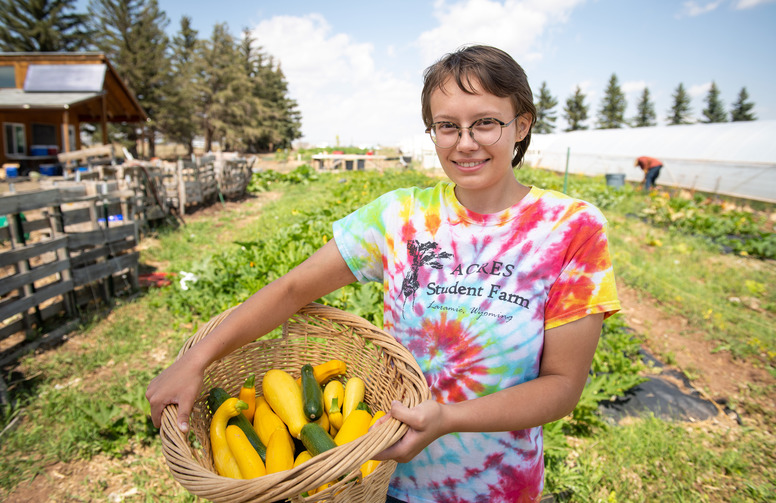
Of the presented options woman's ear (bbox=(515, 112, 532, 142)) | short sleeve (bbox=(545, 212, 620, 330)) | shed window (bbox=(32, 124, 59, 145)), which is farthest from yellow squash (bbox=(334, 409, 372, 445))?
shed window (bbox=(32, 124, 59, 145))

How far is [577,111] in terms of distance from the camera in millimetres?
89375

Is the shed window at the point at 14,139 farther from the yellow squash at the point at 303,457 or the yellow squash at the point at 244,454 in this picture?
the yellow squash at the point at 303,457

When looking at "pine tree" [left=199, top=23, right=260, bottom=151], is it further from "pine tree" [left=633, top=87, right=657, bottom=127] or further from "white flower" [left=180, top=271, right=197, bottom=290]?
"pine tree" [left=633, top=87, right=657, bottom=127]

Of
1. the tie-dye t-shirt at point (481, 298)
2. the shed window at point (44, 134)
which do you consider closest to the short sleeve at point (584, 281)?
the tie-dye t-shirt at point (481, 298)

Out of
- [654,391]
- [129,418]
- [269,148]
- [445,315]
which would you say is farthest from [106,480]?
[269,148]

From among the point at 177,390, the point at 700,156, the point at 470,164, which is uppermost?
the point at 700,156

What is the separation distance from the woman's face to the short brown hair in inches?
0.7

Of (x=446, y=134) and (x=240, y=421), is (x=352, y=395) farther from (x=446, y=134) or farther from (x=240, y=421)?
(x=446, y=134)

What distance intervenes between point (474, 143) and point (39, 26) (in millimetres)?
54099

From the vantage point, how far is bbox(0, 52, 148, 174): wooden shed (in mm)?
18750

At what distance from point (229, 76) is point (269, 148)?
10880mm

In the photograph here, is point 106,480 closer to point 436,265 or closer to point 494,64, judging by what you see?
point 436,265

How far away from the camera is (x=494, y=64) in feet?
4.21

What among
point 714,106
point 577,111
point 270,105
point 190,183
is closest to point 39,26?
point 270,105
